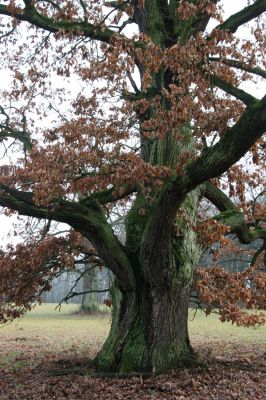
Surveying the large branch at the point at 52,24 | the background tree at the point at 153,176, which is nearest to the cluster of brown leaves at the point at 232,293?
the background tree at the point at 153,176

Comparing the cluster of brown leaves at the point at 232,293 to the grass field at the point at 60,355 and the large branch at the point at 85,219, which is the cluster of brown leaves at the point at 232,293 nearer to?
the grass field at the point at 60,355

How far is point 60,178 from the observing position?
24.2 ft

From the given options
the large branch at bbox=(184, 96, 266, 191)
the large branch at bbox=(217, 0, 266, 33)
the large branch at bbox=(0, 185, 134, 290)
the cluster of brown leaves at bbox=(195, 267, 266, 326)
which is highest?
the large branch at bbox=(217, 0, 266, 33)

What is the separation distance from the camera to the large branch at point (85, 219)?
7.93 meters

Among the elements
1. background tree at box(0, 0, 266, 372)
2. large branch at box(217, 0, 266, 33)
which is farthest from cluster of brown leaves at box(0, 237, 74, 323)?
large branch at box(217, 0, 266, 33)

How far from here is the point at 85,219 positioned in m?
8.34

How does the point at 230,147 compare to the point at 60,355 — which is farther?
the point at 60,355

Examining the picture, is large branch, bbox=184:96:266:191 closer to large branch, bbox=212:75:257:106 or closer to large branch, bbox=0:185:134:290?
large branch, bbox=212:75:257:106

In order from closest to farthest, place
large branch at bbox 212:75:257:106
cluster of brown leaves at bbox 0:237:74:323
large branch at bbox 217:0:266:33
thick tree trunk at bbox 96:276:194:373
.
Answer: large branch at bbox 212:75:257:106 < large branch at bbox 217:0:266:33 < thick tree trunk at bbox 96:276:194:373 < cluster of brown leaves at bbox 0:237:74:323

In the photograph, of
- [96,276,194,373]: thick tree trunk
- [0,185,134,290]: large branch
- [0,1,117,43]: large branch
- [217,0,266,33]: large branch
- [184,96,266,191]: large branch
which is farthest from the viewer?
[0,1,117,43]: large branch

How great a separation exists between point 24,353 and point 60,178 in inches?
347

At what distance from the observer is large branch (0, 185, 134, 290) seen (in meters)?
7.93

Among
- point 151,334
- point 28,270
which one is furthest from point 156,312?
point 28,270

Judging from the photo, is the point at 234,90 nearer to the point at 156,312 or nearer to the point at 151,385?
the point at 156,312
